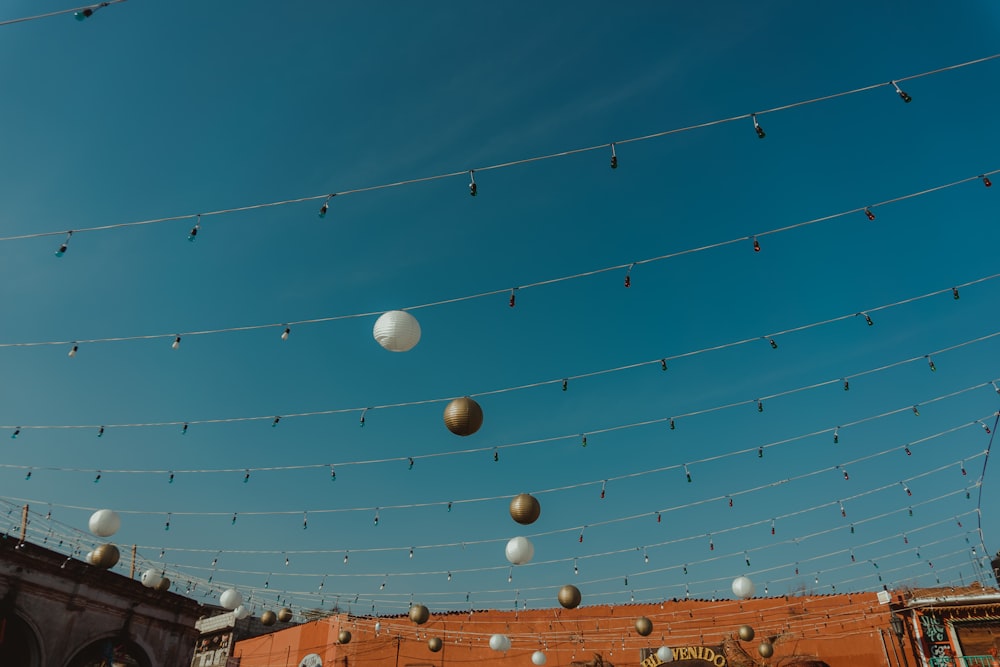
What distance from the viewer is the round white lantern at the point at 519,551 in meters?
9.43

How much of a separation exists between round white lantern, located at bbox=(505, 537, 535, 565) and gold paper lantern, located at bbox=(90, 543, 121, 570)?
7102 millimetres

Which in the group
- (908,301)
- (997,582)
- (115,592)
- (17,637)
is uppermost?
(908,301)

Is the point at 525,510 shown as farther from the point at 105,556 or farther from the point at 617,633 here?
the point at 617,633

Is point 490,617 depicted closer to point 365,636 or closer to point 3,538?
point 365,636

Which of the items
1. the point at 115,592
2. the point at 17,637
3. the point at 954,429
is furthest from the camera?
the point at 115,592

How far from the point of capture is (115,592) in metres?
11.7

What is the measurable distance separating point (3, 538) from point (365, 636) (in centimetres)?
1380

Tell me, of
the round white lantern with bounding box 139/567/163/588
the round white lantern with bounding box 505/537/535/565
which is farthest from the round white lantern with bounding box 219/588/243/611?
the round white lantern with bounding box 505/537/535/565

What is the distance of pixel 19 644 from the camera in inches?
403

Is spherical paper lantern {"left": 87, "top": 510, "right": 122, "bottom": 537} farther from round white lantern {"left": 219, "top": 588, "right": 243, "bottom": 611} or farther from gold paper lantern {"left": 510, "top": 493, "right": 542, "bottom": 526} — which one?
gold paper lantern {"left": 510, "top": 493, "right": 542, "bottom": 526}

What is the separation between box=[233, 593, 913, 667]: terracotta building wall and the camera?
56.5 feet

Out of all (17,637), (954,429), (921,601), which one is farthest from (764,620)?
(17,637)

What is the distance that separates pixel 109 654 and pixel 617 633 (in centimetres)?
1430

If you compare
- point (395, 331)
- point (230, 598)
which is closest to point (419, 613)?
point (230, 598)
